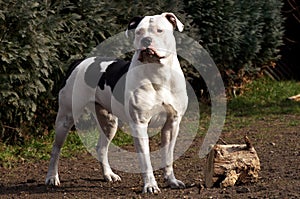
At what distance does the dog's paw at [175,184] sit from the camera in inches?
263

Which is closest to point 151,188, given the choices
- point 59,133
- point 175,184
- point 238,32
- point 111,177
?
point 175,184

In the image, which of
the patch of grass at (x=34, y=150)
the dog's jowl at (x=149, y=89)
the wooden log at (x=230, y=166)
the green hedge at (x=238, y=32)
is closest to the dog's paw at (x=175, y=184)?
the dog's jowl at (x=149, y=89)

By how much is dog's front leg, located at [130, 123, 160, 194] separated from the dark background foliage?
9.32 ft

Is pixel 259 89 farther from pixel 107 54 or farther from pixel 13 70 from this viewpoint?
pixel 13 70

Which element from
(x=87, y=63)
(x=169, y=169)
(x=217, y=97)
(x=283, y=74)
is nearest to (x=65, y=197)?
(x=169, y=169)

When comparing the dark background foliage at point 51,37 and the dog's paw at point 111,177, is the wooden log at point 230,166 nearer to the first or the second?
the dog's paw at point 111,177

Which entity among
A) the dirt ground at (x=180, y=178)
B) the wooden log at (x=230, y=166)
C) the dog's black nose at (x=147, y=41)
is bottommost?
the dirt ground at (x=180, y=178)

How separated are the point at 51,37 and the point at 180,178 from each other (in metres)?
3.15

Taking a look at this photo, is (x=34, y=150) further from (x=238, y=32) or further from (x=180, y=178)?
(x=238, y=32)

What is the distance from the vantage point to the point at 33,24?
29.8 feet

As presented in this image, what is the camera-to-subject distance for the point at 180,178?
24.1 feet

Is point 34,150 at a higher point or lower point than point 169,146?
lower

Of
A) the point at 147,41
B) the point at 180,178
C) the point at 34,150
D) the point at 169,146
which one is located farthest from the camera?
the point at 34,150

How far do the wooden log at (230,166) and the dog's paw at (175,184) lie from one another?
9.8 inches
